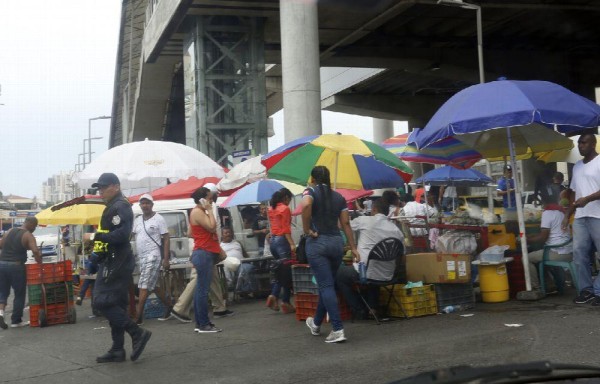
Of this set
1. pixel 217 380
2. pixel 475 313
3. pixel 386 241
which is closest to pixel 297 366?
pixel 217 380

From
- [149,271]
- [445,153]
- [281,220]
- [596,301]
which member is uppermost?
[445,153]

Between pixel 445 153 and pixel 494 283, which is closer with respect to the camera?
pixel 494 283

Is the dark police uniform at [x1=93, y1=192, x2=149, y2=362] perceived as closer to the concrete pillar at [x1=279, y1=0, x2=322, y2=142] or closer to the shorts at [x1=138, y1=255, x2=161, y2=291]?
the shorts at [x1=138, y1=255, x2=161, y2=291]

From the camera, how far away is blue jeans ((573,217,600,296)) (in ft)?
31.6

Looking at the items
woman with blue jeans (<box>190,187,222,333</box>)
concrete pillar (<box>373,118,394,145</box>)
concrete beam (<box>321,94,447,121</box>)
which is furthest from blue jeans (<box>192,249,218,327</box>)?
concrete pillar (<box>373,118,394,145</box>)

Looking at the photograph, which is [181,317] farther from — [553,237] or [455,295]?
[553,237]

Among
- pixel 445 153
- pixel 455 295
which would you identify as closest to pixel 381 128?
pixel 445 153

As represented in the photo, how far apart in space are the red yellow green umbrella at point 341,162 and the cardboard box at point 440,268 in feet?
5.08

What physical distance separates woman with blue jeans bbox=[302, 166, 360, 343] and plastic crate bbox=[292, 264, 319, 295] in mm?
1224

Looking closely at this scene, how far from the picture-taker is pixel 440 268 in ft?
32.7

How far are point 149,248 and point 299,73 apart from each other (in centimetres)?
994

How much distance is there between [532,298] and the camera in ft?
34.1

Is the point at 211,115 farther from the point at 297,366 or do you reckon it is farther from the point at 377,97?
the point at 377,97

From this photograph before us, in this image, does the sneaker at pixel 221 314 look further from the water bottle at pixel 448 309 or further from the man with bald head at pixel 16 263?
the water bottle at pixel 448 309
